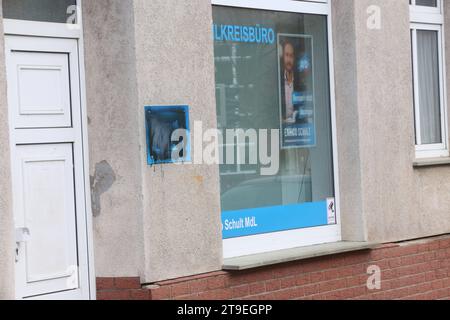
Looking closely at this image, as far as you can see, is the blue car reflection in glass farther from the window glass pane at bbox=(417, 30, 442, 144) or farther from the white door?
the window glass pane at bbox=(417, 30, 442, 144)

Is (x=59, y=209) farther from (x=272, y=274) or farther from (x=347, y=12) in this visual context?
(x=347, y=12)

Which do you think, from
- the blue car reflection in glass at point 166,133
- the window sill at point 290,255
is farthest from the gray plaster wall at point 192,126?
the window sill at point 290,255

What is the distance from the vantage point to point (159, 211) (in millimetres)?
6602

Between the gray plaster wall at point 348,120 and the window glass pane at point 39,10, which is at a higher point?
the window glass pane at point 39,10

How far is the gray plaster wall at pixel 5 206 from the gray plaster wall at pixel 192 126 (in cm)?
107

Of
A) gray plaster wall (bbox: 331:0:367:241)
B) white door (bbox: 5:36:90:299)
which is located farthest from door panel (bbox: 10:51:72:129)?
gray plaster wall (bbox: 331:0:367:241)

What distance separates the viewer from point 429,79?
9.62 meters

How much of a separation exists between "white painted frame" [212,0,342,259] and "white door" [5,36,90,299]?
4.84 ft

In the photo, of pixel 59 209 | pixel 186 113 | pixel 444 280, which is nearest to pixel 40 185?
pixel 59 209

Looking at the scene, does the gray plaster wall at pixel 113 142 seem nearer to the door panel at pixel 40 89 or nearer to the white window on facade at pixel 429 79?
the door panel at pixel 40 89

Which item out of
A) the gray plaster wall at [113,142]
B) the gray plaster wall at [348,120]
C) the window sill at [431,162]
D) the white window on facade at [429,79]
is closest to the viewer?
the gray plaster wall at [113,142]

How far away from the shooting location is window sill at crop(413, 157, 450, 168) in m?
8.97

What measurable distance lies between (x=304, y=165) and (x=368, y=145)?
25.8 inches

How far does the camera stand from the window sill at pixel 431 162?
8969 mm
